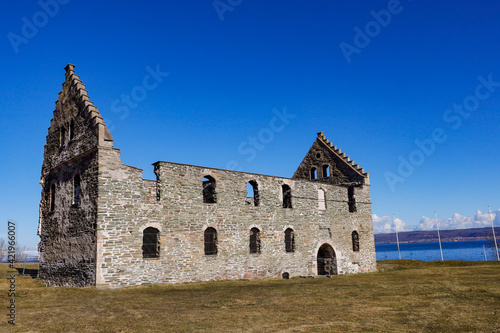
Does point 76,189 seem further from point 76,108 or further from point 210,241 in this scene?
point 210,241

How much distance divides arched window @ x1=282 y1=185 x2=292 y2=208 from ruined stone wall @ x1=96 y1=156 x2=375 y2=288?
29 cm

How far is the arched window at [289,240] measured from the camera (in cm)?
2449

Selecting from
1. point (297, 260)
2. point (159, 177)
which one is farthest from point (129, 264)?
point (297, 260)

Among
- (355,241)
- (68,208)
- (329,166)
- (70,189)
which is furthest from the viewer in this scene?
(329,166)

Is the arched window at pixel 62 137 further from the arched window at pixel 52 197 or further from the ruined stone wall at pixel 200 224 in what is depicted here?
the ruined stone wall at pixel 200 224

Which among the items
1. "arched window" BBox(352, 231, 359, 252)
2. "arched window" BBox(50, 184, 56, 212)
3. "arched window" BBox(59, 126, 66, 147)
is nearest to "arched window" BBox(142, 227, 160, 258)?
"arched window" BBox(50, 184, 56, 212)

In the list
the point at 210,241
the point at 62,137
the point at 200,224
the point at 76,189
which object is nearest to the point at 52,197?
the point at 76,189

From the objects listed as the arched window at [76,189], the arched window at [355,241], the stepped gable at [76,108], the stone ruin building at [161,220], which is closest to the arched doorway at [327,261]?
the stone ruin building at [161,220]

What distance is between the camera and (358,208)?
97.0ft

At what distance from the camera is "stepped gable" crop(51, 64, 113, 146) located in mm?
18250

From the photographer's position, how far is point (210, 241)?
821 inches

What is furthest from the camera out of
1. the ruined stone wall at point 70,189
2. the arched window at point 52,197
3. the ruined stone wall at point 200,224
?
the arched window at point 52,197

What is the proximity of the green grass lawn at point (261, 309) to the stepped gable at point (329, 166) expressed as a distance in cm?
1409

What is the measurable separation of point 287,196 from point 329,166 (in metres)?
8.48
